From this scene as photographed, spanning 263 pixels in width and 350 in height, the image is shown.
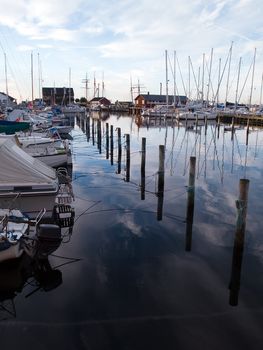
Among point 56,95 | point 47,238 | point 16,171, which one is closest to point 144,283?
point 47,238

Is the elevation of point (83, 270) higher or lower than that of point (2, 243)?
lower

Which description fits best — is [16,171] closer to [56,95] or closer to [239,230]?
[239,230]

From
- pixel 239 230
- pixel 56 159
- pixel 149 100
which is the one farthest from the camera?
pixel 149 100

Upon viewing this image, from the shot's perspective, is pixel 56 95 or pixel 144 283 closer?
pixel 144 283

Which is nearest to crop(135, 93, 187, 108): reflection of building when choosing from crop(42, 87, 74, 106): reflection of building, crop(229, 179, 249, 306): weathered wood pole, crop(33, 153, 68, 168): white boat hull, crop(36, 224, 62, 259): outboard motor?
crop(42, 87, 74, 106): reflection of building

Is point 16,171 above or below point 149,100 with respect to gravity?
below

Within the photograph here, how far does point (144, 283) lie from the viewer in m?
9.87

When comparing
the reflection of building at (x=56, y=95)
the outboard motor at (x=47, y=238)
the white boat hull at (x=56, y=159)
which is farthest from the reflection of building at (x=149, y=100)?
the outboard motor at (x=47, y=238)

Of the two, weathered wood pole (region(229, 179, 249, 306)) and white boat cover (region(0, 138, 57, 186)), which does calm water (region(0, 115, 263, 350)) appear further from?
white boat cover (region(0, 138, 57, 186))

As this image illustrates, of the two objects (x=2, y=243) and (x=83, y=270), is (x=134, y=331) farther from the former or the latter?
(x=2, y=243)

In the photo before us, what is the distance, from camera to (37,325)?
8.01 m

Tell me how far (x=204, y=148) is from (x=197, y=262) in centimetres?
2755

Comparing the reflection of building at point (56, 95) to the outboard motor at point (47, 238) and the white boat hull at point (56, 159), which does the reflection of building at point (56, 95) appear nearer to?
the white boat hull at point (56, 159)

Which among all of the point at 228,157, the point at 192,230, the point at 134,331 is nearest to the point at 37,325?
the point at 134,331
